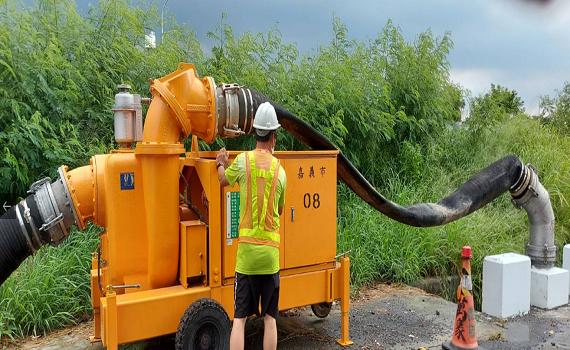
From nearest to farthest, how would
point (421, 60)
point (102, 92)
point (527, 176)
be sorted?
point (527, 176) → point (102, 92) → point (421, 60)

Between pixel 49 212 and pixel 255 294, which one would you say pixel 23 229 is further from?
pixel 255 294

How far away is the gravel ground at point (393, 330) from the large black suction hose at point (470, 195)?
38.2 inches

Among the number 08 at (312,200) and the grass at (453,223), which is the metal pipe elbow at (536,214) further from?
the number 08 at (312,200)

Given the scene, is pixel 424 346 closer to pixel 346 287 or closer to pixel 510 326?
pixel 346 287

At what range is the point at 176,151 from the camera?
3602mm

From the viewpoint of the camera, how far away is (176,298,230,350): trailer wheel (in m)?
3.33

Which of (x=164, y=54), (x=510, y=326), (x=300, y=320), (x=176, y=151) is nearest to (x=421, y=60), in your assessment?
(x=164, y=54)

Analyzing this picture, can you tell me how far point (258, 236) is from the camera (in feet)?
10.6

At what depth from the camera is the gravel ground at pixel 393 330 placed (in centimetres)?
429

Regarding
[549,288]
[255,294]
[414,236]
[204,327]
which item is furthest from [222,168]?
[549,288]

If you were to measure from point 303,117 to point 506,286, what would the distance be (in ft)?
12.4

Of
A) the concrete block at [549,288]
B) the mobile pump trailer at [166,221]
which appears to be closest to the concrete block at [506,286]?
the concrete block at [549,288]

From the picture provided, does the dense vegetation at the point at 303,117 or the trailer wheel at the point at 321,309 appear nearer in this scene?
the trailer wheel at the point at 321,309

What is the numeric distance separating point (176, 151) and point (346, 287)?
196 centimetres
